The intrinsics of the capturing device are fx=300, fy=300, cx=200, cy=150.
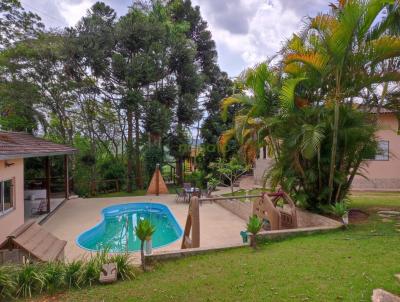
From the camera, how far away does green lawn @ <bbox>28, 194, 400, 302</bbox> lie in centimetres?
398

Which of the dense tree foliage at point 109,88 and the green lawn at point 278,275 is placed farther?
the dense tree foliage at point 109,88

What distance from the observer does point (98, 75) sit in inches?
736

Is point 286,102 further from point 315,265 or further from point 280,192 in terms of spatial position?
point 315,265

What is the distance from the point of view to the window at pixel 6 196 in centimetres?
820

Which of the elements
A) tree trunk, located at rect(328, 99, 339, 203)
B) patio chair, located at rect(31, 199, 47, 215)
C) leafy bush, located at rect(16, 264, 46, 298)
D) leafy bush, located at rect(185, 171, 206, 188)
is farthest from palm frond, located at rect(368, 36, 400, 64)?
leafy bush, located at rect(185, 171, 206, 188)

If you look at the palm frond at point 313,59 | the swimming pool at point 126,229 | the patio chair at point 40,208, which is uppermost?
the palm frond at point 313,59

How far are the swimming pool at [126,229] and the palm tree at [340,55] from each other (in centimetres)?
583

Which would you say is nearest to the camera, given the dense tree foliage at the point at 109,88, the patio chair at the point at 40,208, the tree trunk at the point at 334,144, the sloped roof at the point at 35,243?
the sloped roof at the point at 35,243

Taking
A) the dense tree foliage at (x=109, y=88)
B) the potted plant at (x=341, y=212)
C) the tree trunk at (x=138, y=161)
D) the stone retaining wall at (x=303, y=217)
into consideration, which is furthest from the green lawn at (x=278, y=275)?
the tree trunk at (x=138, y=161)

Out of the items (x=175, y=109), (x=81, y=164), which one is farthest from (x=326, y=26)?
(x=81, y=164)

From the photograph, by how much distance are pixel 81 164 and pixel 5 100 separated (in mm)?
5322

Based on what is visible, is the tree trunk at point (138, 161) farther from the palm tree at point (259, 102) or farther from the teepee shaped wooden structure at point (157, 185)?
the palm tree at point (259, 102)

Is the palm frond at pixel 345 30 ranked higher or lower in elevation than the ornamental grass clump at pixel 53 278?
higher

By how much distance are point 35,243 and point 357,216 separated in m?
7.90
